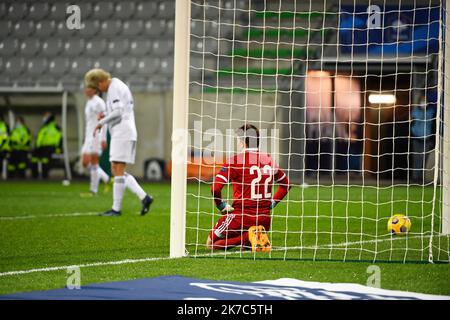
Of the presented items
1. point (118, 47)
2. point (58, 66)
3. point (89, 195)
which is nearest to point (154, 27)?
point (118, 47)

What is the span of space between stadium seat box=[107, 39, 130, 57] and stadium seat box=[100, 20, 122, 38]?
0.24m

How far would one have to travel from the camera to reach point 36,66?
76.4ft

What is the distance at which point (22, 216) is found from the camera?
1112cm

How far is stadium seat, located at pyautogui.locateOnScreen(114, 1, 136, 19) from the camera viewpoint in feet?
77.6

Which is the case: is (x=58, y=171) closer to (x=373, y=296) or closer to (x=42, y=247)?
(x=42, y=247)

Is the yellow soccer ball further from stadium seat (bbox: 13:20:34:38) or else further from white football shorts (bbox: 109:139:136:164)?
stadium seat (bbox: 13:20:34:38)

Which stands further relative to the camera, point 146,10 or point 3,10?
point 146,10

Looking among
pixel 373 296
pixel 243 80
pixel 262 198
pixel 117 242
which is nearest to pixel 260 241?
pixel 262 198

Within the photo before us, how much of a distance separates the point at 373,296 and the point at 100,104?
1096cm

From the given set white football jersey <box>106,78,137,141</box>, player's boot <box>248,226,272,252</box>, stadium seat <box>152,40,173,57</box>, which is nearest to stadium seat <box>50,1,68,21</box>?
stadium seat <box>152,40,173,57</box>

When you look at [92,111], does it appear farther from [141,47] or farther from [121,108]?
[141,47]

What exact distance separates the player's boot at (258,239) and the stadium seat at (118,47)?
16321 mm

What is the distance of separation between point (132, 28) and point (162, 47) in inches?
42.3

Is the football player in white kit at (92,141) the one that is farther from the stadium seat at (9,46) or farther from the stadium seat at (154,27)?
the stadium seat at (9,46)
